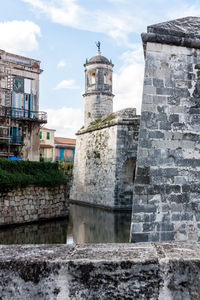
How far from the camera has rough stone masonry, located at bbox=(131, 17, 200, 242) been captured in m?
5.65

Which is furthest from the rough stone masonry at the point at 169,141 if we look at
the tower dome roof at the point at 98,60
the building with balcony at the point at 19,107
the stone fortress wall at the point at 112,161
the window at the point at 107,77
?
the tower dome roof at the point at 98,60

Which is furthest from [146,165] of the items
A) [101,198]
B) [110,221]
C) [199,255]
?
[101,198]

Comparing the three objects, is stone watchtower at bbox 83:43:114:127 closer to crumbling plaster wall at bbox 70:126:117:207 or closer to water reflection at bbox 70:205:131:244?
crumbling plaster wall at bbox 70:126:117:207

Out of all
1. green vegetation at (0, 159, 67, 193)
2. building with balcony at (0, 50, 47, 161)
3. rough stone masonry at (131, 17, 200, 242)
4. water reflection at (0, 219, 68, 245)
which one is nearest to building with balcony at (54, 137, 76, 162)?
building with balcony at (0, 50, 47, 161)

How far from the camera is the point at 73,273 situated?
1.38 m

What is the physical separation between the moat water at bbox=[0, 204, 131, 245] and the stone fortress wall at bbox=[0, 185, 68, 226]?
469 millimetres

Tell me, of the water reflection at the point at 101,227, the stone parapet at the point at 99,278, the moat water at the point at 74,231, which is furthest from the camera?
the water reflection at the point at 101,227

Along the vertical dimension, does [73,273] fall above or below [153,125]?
below

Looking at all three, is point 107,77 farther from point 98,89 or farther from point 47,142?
point 47,142

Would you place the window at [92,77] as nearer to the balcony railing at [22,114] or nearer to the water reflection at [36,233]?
the balcony railing at [22,114]

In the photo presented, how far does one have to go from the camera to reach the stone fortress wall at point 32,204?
36.4 ft

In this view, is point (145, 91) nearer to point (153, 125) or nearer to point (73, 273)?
point (153, 125)

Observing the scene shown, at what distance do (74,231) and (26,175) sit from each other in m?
3.54

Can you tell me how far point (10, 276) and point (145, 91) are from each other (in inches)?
199
